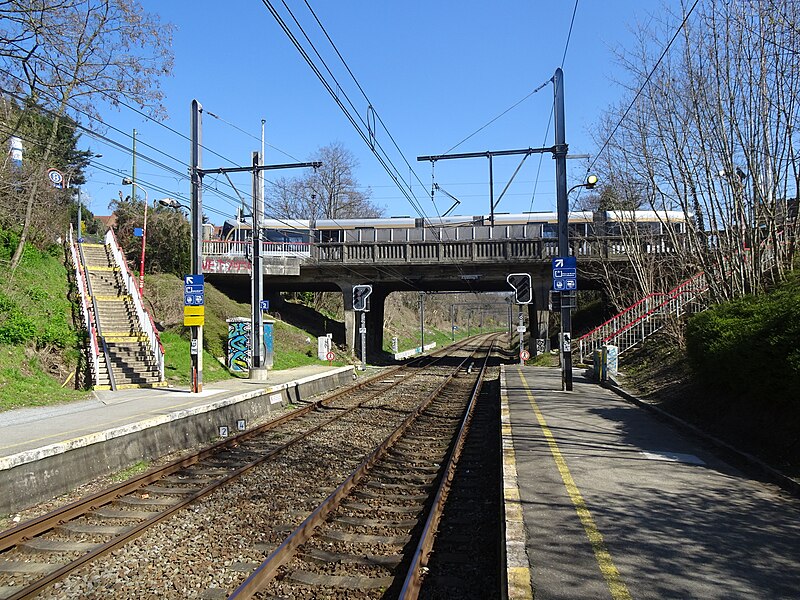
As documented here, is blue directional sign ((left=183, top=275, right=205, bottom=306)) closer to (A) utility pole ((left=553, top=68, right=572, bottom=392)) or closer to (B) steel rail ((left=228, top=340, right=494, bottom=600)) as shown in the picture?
(B) steel rail ((left=228, top=340, right=494, bottom=600))

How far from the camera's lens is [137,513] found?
7672mm

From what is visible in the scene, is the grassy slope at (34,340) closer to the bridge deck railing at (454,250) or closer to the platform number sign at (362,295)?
the bridge deck railing at (454,250)

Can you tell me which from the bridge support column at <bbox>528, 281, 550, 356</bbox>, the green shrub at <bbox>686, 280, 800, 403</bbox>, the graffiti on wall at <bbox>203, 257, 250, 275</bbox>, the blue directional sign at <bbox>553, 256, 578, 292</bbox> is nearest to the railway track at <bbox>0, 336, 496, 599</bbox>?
the blue directional sign at <bbox>553, 256, 578, 292</bbox>

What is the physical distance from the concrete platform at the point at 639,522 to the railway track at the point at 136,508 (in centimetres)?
272

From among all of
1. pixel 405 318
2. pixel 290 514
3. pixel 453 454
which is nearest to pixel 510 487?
pixel 290 514

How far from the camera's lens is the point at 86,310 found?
19391mm

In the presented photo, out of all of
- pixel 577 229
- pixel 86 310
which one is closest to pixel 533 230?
pixel 577 229

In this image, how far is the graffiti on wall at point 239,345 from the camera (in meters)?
23.5

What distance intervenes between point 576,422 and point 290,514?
6.84 meters

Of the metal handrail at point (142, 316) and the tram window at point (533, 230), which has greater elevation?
the tram window at point (533, 230)

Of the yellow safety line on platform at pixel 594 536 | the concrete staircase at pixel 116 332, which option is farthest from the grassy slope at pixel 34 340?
the yellow safety line on platform at pixel 594 536

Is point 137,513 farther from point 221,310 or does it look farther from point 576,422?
point 221,310

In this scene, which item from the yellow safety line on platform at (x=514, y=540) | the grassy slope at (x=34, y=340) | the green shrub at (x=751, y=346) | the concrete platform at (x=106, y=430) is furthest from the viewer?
the grassy slope at (x=34, y=340)

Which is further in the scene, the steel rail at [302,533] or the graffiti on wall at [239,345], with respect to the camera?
the graffiti on wall at [239,345]
